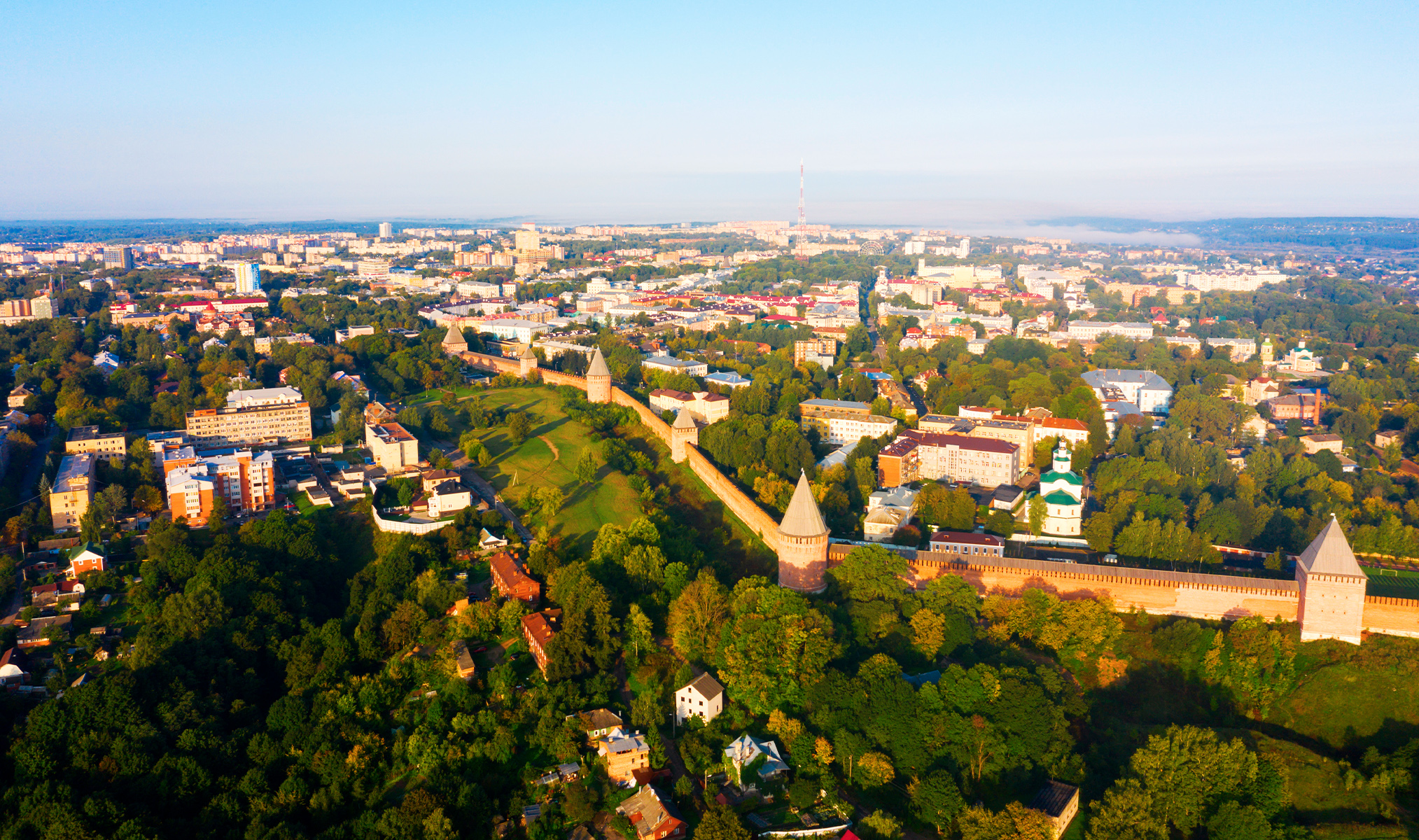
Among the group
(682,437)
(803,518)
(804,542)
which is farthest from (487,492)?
(804,542)

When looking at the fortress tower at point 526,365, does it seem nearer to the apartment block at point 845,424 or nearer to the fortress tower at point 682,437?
the fortress tower at point 682,437

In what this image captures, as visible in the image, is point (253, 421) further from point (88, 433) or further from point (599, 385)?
point (599, 385)

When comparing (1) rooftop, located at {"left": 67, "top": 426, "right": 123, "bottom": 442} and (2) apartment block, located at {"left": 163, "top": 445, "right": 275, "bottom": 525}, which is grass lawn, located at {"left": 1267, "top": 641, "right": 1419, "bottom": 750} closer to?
(2) apartment block, located at {"left": 163, "top": 445, "right": 275, "bottom": 525}

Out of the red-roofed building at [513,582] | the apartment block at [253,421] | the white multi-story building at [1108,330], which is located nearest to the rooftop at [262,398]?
the apartment block at [253,421]

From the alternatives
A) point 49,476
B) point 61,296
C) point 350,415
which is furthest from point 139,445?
point 61,296

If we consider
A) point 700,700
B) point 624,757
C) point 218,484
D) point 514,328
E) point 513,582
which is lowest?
point 624,757

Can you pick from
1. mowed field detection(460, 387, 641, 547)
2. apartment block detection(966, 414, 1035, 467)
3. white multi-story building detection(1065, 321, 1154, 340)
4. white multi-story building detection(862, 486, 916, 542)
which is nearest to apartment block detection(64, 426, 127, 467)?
mowed field detection(460, 387, 641, 547)
